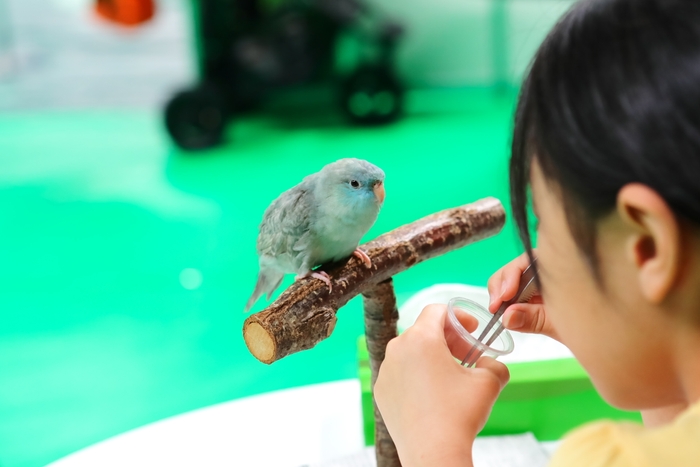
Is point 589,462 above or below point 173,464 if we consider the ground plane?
above

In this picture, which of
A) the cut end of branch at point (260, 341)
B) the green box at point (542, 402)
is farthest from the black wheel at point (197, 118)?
the cut end of branch at point (260, 341)

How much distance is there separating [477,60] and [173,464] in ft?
6.13

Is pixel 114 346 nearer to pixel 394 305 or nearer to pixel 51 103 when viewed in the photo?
pixel 394 305

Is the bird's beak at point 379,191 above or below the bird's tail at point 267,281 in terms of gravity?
above

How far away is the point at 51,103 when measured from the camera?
236 centimetres

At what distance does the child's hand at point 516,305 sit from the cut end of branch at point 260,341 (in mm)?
176

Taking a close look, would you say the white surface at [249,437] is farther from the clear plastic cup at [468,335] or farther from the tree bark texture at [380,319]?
the clear plastic cup at [468,335]

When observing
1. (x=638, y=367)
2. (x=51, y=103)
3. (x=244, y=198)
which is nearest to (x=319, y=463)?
(x=638, y=367)

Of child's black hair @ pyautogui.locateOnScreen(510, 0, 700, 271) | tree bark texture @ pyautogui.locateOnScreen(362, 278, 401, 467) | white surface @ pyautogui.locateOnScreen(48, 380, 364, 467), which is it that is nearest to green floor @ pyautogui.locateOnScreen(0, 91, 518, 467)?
white surface @ pyautogui.locateOnScreen(48, 380, 364, 467)

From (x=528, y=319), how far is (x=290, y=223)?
226mm

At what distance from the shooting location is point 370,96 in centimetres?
203

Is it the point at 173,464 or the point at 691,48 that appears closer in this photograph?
the point at 691,48

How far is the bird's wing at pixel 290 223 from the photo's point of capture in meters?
0.59

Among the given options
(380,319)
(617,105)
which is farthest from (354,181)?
(617,105)
